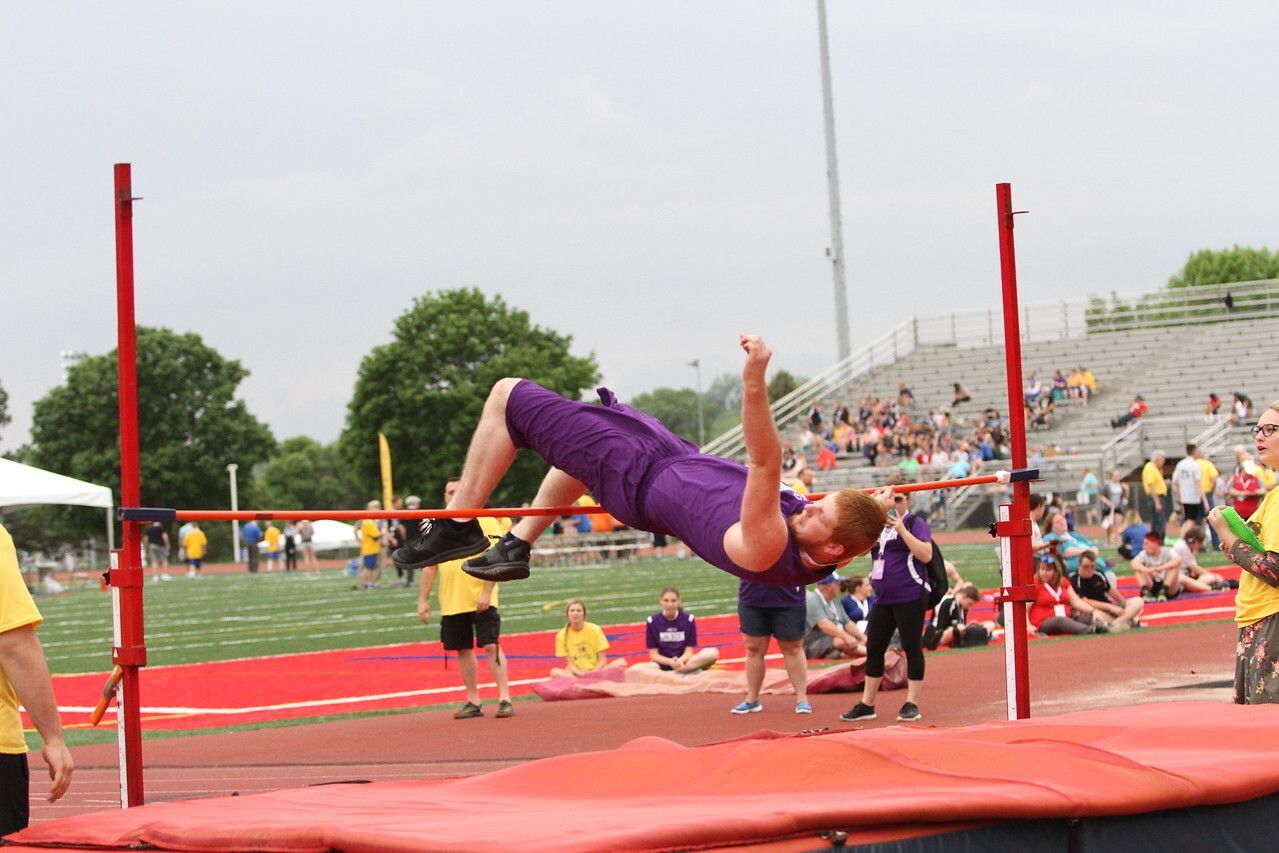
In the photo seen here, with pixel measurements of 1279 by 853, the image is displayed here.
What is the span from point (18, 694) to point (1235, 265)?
78.7 metres

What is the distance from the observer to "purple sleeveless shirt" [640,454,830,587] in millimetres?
5688

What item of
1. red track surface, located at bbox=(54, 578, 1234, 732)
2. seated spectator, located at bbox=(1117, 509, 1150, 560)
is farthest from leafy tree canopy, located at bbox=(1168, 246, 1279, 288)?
red track surface, located at bbox=(54, 578, 1234, 732)

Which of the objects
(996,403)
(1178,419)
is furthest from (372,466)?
(1178,419)

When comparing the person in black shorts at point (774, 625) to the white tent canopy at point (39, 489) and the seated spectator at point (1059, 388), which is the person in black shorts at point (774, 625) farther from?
the seated spectator at point (1059, 388)

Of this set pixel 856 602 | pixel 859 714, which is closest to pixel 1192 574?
pixel 856 602

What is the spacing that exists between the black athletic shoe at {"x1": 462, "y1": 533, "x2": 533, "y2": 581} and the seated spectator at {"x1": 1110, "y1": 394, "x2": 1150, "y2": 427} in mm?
31165

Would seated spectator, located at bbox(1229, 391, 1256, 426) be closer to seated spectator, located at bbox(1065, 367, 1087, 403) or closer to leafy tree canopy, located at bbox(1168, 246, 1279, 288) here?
seated spectator, located at bbox(1065, 367, 1087, 403)

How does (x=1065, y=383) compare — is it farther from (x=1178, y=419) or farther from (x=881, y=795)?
(x=881, y=795)

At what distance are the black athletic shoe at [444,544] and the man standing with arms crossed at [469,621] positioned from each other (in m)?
4.04

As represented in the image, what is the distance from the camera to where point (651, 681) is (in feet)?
41.5

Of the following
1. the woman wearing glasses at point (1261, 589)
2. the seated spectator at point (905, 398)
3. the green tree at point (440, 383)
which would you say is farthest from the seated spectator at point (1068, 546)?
the green tree at point (440, 383)

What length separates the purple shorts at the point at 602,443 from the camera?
6.04m

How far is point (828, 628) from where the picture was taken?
13969 mm

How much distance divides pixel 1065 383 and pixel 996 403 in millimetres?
1788
